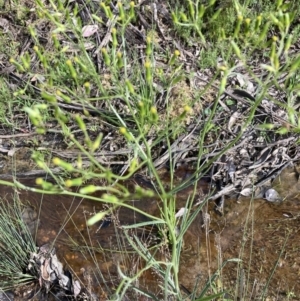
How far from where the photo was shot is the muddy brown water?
2.43m

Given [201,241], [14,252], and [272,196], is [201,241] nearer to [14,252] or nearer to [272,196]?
[272,196]

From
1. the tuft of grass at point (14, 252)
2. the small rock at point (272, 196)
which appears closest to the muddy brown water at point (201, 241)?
the small rock at point (272, 196)

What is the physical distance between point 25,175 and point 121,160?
0.57 metres

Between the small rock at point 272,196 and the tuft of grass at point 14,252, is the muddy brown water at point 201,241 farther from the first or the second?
the tuft of grass at point 14,252

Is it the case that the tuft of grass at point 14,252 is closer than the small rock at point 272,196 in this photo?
Yes

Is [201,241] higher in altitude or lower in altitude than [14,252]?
lower

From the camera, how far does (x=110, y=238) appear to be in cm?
269

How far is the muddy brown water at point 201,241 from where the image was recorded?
2.43 m

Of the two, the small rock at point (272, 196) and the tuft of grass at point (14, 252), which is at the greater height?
the tuft of grass at point (14, 252)

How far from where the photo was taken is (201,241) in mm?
2617

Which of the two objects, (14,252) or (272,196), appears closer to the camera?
(14,252)

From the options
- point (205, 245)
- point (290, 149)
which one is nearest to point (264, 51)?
point (290, 149)

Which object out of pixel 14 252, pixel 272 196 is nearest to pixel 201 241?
pixel 272 196

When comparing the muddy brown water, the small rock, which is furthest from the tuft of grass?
the small rock
